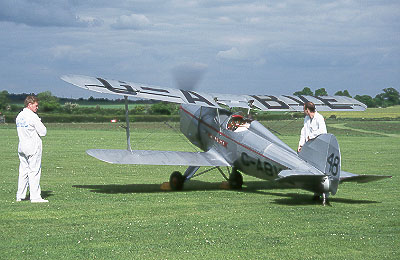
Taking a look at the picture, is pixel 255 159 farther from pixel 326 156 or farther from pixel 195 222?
pixel 195 222

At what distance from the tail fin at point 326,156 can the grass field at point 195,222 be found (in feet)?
2.13

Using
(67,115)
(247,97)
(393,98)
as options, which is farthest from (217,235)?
(393,98)

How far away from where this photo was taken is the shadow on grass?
40.8ft

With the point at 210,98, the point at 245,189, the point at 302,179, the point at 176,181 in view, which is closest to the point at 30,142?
the point at 176,181

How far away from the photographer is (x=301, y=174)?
35.9 feet

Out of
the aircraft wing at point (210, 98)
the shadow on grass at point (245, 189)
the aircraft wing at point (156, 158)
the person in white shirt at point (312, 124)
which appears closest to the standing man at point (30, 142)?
the aircraft wing at point (210, 98)

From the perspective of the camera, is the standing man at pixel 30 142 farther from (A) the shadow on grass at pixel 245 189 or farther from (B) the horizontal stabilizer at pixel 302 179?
(B) the horizontal stabilizer at pixel 302 179

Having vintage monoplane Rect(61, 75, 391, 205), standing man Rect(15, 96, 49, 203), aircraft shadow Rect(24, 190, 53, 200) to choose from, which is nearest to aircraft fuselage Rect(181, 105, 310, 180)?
vintage monoplane Rect(61, 75, 391, 205)

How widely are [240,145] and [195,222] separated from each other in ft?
13.6

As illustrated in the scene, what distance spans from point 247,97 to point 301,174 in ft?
16.3

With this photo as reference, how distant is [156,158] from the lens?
1380cm

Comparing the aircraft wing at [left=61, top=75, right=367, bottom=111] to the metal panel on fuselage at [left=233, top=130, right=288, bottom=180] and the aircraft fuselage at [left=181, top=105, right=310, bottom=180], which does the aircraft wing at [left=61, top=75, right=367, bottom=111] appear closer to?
the aircraft fuselage at [left=181, top=105, right=310, bottom=180]

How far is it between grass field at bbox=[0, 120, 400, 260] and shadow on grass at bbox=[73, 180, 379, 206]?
23mm

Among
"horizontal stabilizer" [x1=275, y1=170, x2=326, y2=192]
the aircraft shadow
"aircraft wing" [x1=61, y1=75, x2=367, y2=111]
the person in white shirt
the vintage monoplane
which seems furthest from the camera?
"aircraft wing" [x1=61, y1=75, x2=367, y2=111]
